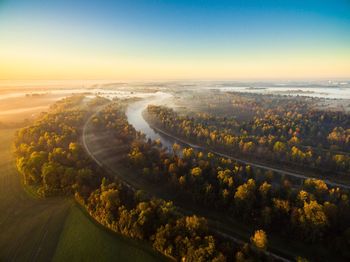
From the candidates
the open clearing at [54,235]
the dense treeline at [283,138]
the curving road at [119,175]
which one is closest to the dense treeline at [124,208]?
the open clearing at [54,235]

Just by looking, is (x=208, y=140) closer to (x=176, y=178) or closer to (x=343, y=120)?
(x=176, y=178)

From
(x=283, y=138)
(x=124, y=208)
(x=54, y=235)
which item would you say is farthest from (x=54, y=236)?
(x=283, y=138)

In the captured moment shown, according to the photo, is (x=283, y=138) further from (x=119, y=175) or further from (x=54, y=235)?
(x=54, y=235)

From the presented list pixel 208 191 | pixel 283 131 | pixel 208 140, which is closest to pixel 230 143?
pixel 208 140

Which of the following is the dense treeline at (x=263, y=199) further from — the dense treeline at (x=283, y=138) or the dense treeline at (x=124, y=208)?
the dense treeline at (x=283, y=138)

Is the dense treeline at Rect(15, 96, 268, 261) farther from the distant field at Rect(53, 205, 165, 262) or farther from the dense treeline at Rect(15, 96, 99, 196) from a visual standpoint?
the distant field at Rect(53, 205, 165, 262)

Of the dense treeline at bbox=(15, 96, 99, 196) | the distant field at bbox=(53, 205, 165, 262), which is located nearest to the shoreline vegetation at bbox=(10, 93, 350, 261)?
the dense treeline at bbox=(15, 96, 99, 196)
